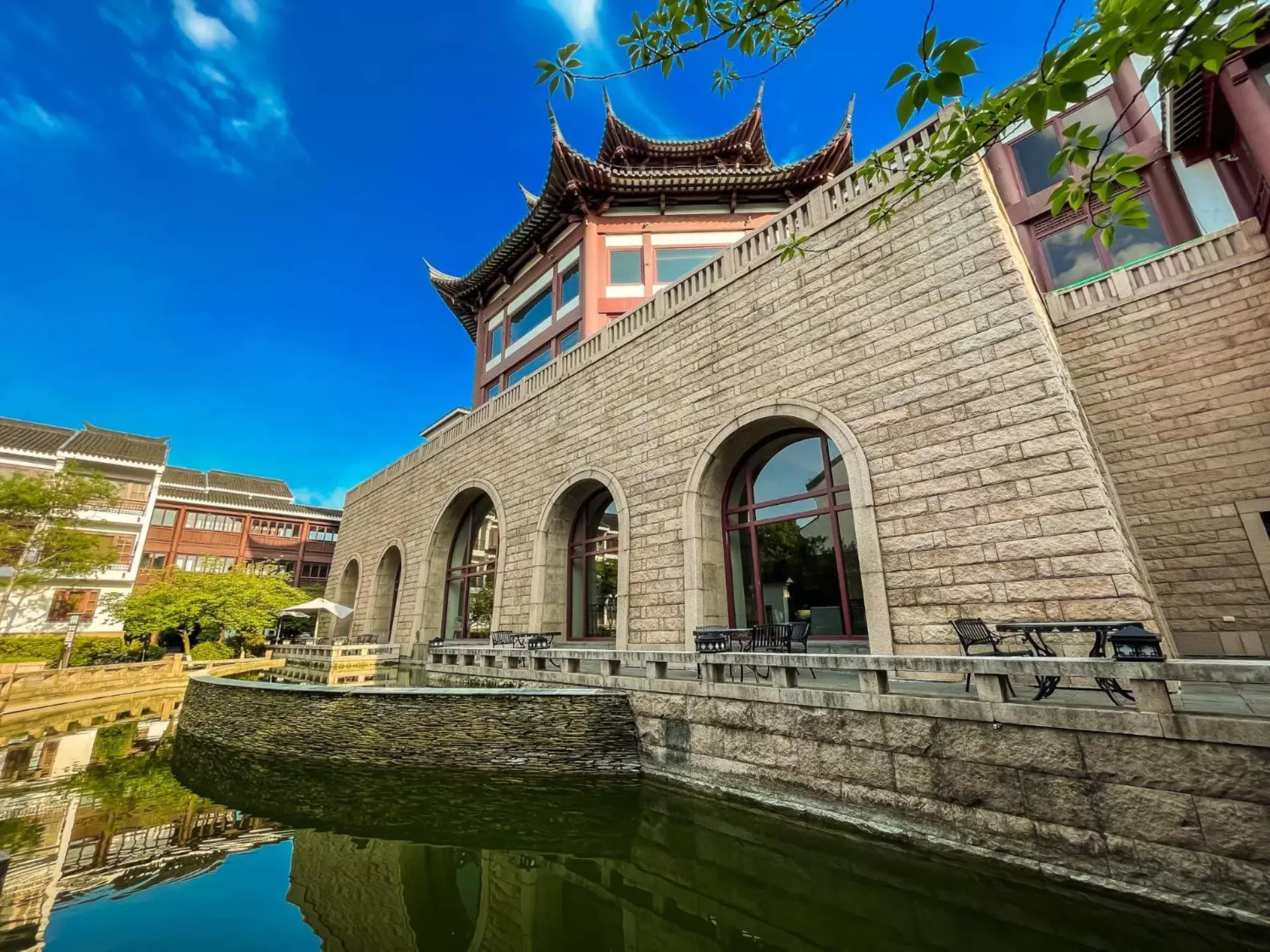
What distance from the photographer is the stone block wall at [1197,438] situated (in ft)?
23.4

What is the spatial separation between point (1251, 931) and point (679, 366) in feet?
28.7

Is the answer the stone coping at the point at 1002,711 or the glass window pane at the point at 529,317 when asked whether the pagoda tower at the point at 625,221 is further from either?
the stone coping at the point at 1002,711

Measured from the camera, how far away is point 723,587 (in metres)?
8.92

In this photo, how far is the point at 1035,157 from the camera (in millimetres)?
12477

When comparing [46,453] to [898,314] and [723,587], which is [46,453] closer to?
[723,587]

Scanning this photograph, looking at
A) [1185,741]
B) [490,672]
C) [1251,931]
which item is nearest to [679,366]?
[490,672]

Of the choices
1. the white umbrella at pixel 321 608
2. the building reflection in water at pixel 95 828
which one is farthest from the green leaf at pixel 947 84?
the white umbrella at pixel 321 608

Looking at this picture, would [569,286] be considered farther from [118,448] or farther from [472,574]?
[118,448]

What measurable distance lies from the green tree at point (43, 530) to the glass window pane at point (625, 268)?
2129 centimetres

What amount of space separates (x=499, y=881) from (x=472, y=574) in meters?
11.5

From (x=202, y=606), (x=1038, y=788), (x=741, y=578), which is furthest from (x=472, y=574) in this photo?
(x=1038, y=788)

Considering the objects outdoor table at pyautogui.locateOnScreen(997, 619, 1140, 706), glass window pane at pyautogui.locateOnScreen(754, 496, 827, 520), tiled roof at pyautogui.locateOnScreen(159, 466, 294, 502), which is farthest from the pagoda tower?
tiled roof at pyautogui.locateOnScreen(159, 466, 294, 502)

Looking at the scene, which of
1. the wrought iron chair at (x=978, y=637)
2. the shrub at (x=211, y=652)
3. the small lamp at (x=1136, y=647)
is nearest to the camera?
the small lamp at (x=1136, y=647)

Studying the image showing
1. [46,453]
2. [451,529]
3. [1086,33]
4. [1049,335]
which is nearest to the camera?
[1086,33]
